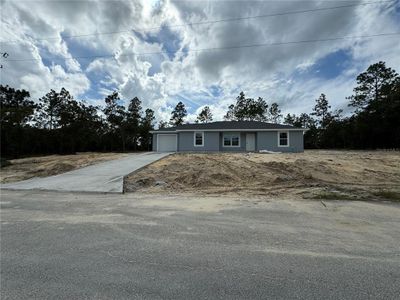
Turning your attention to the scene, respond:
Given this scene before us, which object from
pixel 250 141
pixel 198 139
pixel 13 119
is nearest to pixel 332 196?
pixel 250 141

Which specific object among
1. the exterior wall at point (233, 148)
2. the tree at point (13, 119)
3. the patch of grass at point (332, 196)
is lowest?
the patch of grass at point (332, 196)

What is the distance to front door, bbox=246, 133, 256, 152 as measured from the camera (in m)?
27.6

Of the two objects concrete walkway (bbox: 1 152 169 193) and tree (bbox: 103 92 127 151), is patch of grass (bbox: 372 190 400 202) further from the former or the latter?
tree (bbox: 103 92 127 151)

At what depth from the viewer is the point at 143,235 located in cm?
492

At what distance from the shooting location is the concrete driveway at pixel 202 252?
3008 mm

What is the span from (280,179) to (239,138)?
16289 millimetres

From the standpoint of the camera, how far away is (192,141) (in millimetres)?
27797

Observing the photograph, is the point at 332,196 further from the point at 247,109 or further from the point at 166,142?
the point at 247,109

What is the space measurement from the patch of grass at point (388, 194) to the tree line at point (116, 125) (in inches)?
1406

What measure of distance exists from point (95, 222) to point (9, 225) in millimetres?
1734

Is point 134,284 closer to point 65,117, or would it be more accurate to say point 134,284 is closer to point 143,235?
point 143,235

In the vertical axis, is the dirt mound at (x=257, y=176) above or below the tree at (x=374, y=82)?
below

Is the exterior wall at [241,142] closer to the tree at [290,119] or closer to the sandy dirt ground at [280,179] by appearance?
the sandy dirt ground at [280,179]

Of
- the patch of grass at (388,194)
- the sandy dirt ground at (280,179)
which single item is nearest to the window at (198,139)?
the sandy dirt ground at (280,179)
